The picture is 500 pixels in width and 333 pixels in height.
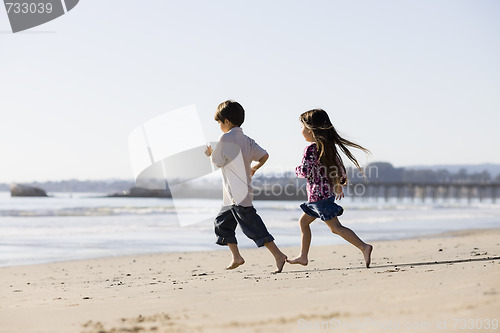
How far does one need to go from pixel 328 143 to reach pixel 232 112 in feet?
3.18

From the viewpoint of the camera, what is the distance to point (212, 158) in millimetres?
5809

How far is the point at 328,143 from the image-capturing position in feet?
19.1

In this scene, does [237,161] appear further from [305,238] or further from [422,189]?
[422,189]

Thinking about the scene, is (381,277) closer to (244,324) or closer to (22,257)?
(244,324)

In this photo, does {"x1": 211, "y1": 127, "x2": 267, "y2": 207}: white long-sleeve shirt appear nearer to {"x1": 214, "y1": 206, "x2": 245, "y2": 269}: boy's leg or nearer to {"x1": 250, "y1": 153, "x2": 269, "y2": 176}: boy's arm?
{"x1": 250, "y1": 153, "x2": 269, "y2": 176}: boy's arm

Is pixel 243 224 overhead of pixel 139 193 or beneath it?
overhead

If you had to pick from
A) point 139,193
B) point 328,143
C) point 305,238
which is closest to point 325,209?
point 305,238

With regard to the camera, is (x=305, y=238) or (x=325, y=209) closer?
(x=325, y=209)

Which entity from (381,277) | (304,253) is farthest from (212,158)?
(381,277)

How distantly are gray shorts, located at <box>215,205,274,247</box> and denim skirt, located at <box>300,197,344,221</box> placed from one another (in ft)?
1.58

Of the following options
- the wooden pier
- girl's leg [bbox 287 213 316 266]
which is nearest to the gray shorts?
girl's leg [bbox 287 213 316 266]

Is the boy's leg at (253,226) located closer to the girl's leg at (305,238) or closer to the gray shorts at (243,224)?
the gray shorts at (243,224)

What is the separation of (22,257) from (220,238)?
5427mm

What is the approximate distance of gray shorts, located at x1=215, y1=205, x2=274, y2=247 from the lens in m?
5.78
